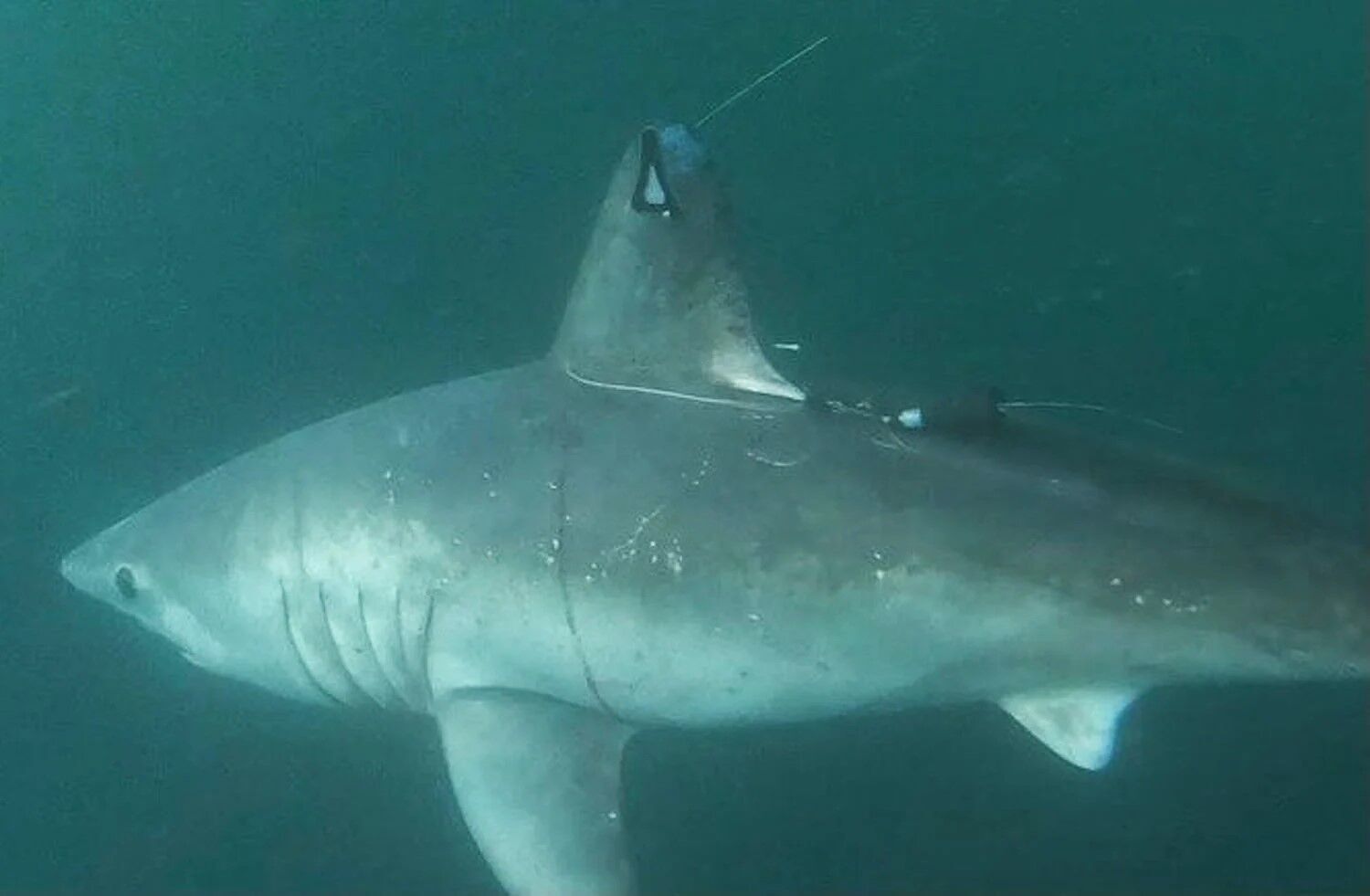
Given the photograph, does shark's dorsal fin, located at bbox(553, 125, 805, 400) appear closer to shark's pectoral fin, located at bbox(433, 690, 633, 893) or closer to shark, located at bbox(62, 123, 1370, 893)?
shark, located at bbox(62, 123, 1370, 893)

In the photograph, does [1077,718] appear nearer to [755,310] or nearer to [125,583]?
[125,583]

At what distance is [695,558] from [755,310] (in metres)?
4.60

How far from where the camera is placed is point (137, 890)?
25.4 ft

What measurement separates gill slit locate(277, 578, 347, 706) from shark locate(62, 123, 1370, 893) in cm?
3

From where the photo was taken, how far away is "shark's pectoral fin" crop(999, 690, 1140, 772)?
5172 millimetres

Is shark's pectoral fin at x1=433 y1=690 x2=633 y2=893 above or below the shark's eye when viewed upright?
below

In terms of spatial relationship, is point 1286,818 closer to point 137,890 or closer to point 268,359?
point 137,890

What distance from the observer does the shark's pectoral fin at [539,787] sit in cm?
537

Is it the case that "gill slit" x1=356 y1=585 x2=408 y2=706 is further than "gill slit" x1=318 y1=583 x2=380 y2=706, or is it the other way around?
"gill slit" x1=318 y1=583 x2=380 y2=706

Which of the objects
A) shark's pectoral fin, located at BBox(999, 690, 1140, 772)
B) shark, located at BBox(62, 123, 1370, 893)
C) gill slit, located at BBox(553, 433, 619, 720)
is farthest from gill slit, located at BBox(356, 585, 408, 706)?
shark's pectoral fin, located at BBox(999, 690, 1140, 772)

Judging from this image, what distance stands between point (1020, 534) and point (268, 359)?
723 centimetres

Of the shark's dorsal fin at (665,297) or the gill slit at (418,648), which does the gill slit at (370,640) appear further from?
the shark's dorsal fin at (665,297)

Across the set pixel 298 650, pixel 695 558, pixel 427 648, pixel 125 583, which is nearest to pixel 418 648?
pixel 427 648

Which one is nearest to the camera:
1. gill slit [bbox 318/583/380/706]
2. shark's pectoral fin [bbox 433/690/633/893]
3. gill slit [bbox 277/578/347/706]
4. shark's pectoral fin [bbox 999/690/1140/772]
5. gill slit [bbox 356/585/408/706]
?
shark's pectoral fin [bbox 999/690/1140/772]
